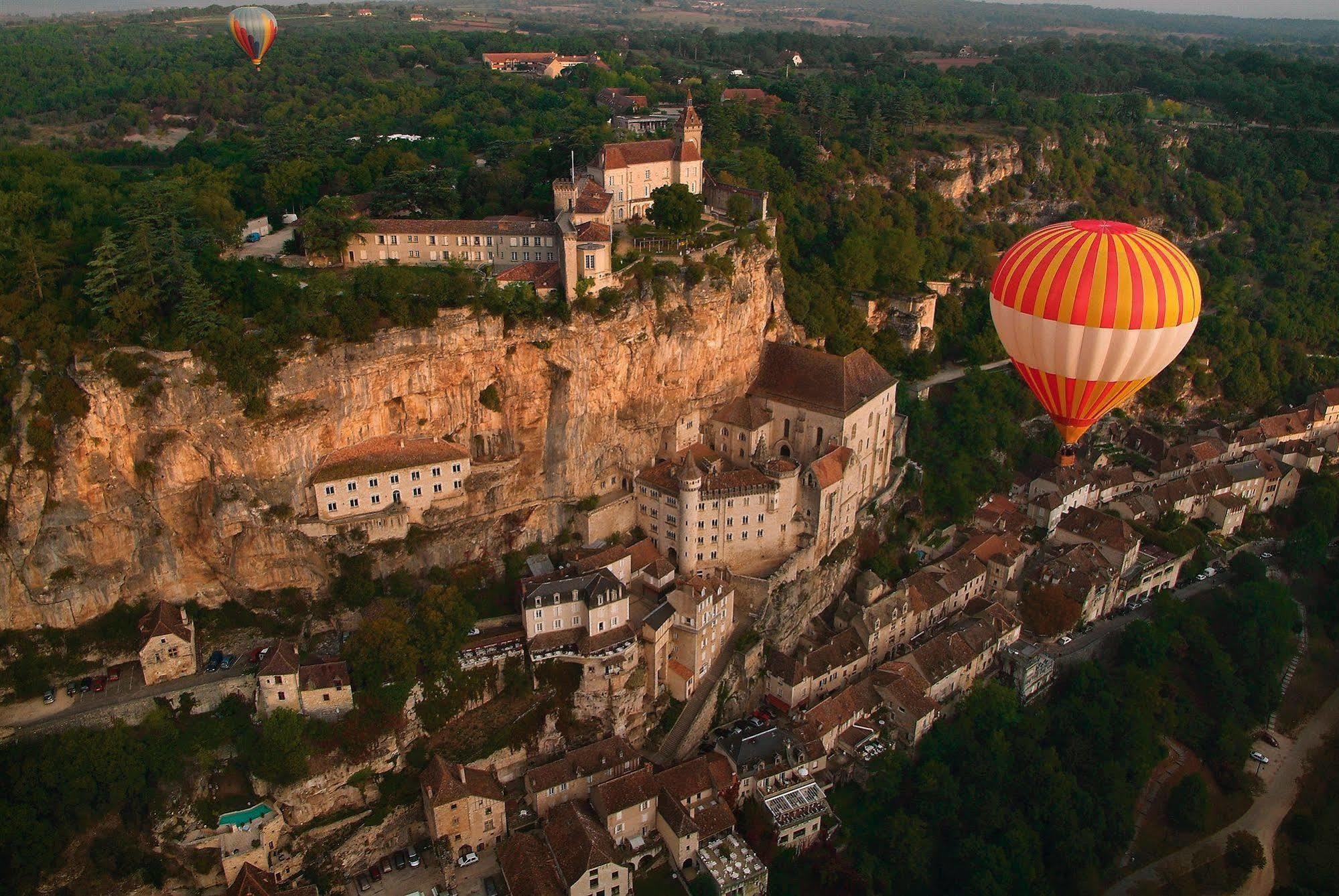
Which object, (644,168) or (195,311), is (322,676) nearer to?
(195,311)

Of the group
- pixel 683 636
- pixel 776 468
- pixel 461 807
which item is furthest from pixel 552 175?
pixel 461 807

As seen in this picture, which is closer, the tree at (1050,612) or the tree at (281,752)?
the tree at (281,752)

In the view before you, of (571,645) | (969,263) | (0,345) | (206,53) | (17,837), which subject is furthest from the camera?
(206,53)

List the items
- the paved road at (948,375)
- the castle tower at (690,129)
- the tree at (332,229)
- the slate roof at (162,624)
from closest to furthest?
the slate roof at (162,624), the tree at (332,229), the castle tower at (690,129), the paved road at (948,375)

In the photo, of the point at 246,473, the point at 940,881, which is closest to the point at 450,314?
the point at 246,473

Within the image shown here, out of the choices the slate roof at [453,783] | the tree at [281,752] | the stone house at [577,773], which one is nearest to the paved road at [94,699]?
the tree at [281,752]

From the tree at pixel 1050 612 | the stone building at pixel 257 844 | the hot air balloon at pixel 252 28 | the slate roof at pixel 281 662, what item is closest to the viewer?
the stone building at pixel 257 844

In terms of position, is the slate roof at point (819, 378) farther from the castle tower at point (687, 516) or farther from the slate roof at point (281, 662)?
the slate roof at point (281, 662)

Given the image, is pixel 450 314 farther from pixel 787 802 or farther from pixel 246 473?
pixel 787 802
